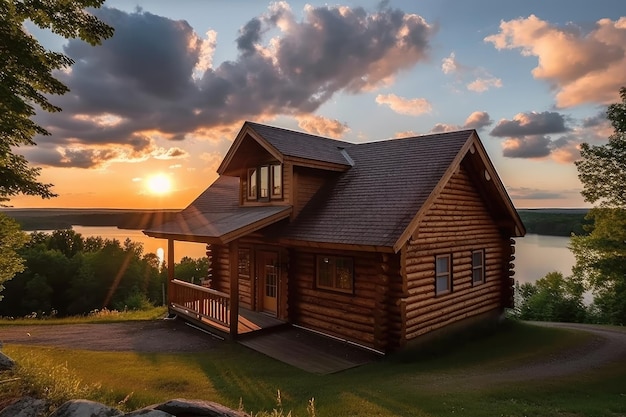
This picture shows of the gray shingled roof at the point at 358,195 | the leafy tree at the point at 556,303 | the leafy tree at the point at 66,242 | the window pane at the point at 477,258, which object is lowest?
the leafy tree at the point at 556,303

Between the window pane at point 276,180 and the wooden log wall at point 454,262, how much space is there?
5711 mm

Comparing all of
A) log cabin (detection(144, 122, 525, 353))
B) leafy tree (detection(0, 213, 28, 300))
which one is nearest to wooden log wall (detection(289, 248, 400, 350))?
log cabin (detection(144, 122, 525, 353))

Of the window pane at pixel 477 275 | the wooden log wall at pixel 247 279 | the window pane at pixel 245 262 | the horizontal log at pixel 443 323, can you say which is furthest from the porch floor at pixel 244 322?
the window pane at pixel 477 275

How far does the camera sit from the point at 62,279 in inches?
1997

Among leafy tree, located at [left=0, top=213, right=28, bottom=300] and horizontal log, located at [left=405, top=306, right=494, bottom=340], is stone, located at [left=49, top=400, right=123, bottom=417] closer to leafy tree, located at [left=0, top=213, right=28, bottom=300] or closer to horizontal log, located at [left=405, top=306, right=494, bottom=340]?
leafy tree, located at [left=0, top=213, right=28, bottom=300]

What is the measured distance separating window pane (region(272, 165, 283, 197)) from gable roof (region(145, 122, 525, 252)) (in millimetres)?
803

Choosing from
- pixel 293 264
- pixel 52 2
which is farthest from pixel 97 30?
pixel 293 264

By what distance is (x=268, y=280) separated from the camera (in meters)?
15.4

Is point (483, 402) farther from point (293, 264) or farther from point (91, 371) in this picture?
point (91, 371)

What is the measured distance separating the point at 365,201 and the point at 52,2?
9.74m

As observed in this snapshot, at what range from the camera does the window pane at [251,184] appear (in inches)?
648

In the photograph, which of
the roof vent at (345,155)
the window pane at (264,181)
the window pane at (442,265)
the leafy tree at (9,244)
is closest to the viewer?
the leafy tree at (9,244)

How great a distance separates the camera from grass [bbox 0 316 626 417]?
720cm

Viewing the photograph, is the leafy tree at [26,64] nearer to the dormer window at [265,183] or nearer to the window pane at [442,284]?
the dormer window at [265,183]
